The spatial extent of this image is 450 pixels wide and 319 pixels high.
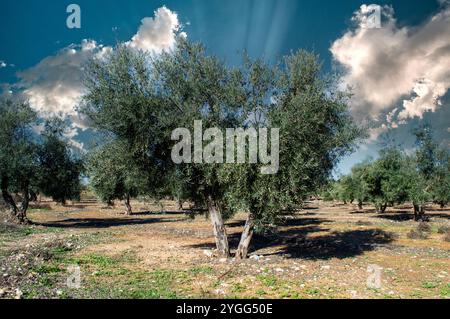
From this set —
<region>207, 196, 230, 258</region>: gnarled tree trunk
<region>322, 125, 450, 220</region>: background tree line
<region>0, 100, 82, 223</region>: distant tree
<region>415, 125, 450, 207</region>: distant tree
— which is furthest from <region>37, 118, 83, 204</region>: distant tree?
<region>415, 125, 450, 207</region>: distant tree

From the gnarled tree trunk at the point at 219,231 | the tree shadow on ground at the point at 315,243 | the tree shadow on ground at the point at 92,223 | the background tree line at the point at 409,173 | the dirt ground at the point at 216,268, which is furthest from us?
the background tree line at the point at 409,173

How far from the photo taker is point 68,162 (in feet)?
168

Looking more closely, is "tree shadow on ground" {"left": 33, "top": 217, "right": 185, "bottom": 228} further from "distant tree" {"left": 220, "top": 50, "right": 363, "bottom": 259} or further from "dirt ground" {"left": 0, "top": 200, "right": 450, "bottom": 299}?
"distant tree" {"left": 220, "top": 50, "right": 363, "bottom": 259}

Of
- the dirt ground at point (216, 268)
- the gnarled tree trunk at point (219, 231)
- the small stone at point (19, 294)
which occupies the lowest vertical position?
the dirt ground at point (216, 268)

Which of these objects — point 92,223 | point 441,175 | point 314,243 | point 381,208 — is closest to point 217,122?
point 314,243

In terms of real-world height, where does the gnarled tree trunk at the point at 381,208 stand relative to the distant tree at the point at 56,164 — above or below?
below

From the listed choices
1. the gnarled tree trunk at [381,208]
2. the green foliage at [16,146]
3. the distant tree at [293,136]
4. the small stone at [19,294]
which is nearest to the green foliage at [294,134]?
the distant tree at [293,136]

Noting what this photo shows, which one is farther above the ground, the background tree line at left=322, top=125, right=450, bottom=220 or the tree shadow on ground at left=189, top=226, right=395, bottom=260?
the background tree line at left=322, top=125, right=450, bottom=220

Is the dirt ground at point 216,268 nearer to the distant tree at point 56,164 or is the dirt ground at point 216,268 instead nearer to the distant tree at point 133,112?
the distant tree at point 133,112

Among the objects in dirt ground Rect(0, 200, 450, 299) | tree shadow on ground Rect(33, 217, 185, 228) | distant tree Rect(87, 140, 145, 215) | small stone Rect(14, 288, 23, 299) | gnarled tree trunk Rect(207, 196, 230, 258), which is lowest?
tree shadow on ground Rect(33, 217, 185, 228)

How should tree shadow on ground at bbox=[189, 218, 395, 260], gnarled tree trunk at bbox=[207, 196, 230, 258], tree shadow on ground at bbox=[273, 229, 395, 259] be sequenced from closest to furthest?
1. gnarled tree trunk at bbox=[207, 196, 230, 258]
2. tree shadow on ground at bbox=[273, 229, 395, 259]
3. tree shadow on ground at bbox=[189, 218, 395, 260]
